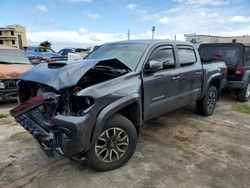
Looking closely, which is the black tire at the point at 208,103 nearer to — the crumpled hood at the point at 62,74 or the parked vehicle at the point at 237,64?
the parked vehicle at the point at 237,64

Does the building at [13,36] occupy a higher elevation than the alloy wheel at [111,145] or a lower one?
higher

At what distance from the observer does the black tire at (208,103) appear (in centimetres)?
550

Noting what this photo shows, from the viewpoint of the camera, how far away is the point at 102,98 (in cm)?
283

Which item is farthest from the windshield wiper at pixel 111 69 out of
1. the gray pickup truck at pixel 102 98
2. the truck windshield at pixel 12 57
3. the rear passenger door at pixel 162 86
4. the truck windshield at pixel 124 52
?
the truck windshield at pixel 12 57

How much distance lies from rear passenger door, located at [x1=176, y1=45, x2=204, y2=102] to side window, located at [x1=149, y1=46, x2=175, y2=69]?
21 cm

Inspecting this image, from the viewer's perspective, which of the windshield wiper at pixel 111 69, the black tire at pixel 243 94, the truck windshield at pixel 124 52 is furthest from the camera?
the black tire at pixel 243 94

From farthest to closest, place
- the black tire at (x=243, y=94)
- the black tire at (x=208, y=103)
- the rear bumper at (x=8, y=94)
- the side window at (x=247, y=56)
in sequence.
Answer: the black tire at (x=243, y=94), the side window at (x=247, y=56), the rear bumper at (x=8, y=94), the black tire at (x=208, y=103)

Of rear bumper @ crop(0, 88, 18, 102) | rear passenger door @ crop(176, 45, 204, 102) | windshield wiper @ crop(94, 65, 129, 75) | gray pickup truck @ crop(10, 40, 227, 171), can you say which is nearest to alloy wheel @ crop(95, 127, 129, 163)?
gray pickup truck @ crop(10, 40, 227, 171)

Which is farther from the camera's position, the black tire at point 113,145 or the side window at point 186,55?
the side window at point 186,55

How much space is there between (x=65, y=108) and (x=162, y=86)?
1816 mm

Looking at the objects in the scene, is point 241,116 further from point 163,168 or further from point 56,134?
point 56,134

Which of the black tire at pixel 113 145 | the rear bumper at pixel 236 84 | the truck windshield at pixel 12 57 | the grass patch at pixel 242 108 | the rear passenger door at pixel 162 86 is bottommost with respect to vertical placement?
the grass patch at pixel 242 108

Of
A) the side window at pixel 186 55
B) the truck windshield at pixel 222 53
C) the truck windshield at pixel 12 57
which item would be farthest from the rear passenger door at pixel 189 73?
the truck windshield at pixel 12 57

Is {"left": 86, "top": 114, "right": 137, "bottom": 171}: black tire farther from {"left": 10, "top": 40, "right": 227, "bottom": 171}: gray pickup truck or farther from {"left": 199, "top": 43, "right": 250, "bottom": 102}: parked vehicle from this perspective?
{"left": 199, "top": 43, "right": 250, "bottom": 102}: parked vehicle
